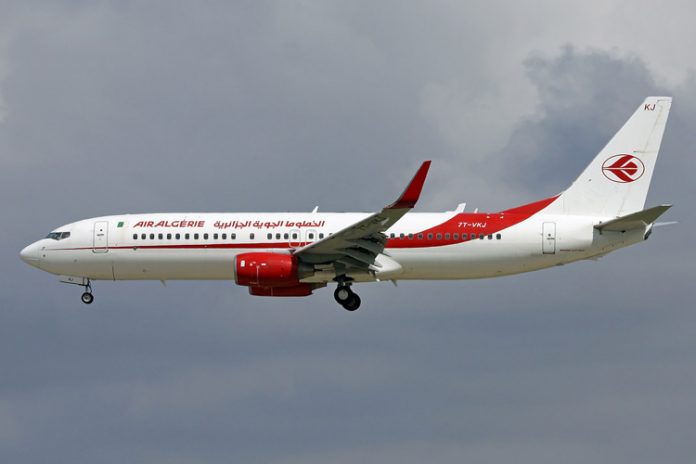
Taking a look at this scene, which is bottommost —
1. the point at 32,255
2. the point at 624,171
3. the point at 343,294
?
the point at 32,255

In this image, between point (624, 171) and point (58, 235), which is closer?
point (624, 171)

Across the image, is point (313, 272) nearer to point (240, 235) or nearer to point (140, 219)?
point (240, 235)

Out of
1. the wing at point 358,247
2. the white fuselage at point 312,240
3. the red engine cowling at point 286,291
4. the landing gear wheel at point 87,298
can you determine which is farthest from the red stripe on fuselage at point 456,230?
the landing gear wheel at point 87,298

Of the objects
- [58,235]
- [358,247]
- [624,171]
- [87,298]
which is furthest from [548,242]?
[58,235]

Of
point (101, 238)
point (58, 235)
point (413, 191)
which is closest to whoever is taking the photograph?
point (413, 191)

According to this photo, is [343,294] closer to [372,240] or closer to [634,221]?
[372,240]

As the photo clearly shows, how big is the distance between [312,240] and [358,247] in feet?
7.88

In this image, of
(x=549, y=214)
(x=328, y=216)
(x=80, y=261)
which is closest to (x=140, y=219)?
(x=80, y=261)

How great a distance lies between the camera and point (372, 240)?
2218 inches

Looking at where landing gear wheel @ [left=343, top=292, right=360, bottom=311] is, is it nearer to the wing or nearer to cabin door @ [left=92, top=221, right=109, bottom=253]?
the wing

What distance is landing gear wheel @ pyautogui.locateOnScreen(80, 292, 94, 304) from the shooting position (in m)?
60.7

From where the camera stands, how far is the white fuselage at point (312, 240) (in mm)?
57188

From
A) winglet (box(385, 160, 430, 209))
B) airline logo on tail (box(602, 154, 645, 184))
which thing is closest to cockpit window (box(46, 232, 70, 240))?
winglet (box(385, 160, 430, 209))

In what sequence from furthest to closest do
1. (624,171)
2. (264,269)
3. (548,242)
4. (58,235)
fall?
(58,235) < (624,171) < (548,242) < (264,269)
